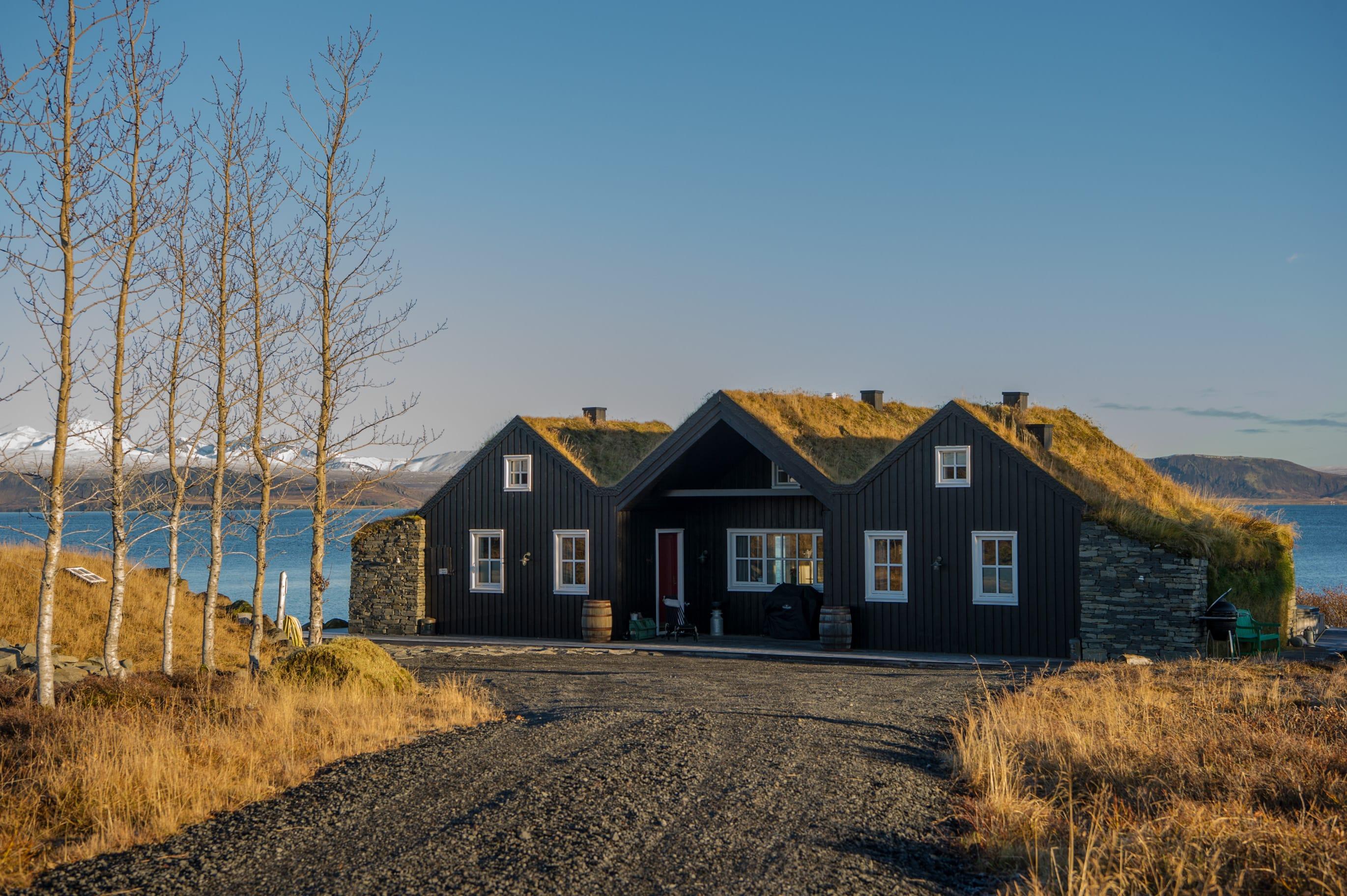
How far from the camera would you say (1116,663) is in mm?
16453

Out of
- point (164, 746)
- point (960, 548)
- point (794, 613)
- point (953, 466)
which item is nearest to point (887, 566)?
point (960, 548)

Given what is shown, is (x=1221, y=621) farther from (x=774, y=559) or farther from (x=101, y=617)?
(x=101, y=617)

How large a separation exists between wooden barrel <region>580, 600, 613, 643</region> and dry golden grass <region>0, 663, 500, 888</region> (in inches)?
337

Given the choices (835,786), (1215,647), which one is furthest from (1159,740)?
(1215,647)

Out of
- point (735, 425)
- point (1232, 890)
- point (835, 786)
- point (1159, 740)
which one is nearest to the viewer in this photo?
point (1232, 890)

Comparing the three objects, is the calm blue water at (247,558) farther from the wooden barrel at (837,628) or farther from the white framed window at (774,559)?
the wooden barrel at (837,628)

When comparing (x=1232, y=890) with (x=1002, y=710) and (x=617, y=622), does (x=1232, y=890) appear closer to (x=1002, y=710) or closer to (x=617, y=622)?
(x=1002, y=710)

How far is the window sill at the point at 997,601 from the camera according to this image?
18828 mm

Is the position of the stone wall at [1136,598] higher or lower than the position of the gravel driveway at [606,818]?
higher

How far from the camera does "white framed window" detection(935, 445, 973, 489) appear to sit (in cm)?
1923

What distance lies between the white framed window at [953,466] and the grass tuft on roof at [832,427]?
94cm

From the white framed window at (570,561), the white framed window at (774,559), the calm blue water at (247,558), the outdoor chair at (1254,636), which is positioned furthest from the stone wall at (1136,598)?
the calm blue water at (247,558)

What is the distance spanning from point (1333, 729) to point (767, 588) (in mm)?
13695

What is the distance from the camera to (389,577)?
24484 mm
